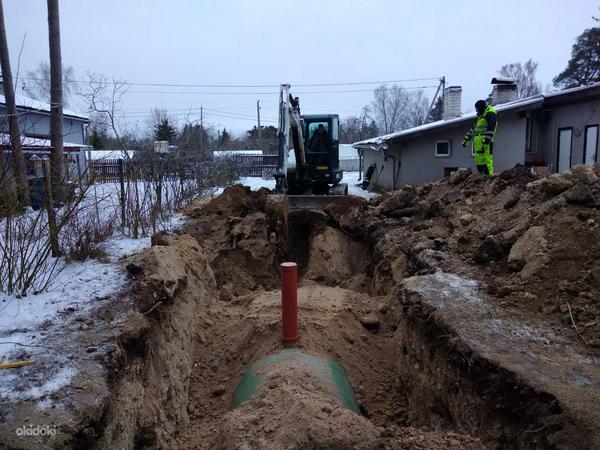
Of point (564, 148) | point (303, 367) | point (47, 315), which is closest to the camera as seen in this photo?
point (303, 367)

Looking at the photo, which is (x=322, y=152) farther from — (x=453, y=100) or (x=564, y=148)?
(x=453, y=100)

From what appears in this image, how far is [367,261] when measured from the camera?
9.48 m

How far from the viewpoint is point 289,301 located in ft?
15.2

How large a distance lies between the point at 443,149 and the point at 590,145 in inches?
247

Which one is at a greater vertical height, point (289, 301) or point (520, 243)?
point (520, 243)

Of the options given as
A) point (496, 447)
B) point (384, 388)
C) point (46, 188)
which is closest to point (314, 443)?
point (496, 447)

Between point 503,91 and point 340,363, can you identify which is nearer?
point 340,363

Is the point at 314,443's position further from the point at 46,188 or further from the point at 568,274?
the point at 46,188

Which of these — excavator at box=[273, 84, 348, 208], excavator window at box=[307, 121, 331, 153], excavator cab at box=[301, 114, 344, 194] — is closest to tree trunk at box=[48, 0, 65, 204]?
excavator at box=[273, 84, 348, 208]

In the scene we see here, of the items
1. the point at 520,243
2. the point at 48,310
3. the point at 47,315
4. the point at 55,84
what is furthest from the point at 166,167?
the point at 520,243

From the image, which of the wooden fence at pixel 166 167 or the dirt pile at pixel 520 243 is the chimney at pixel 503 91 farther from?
the wooden fence at pixel 166 167

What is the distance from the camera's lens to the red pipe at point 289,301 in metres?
4.59

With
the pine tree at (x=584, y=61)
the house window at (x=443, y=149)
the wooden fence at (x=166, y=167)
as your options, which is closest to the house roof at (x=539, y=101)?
the house window at (x=443, y=149)

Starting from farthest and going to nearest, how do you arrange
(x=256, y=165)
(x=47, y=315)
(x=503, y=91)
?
→ (x=256, y=165) < (x=503, y=91) < (x=47, y=315)
